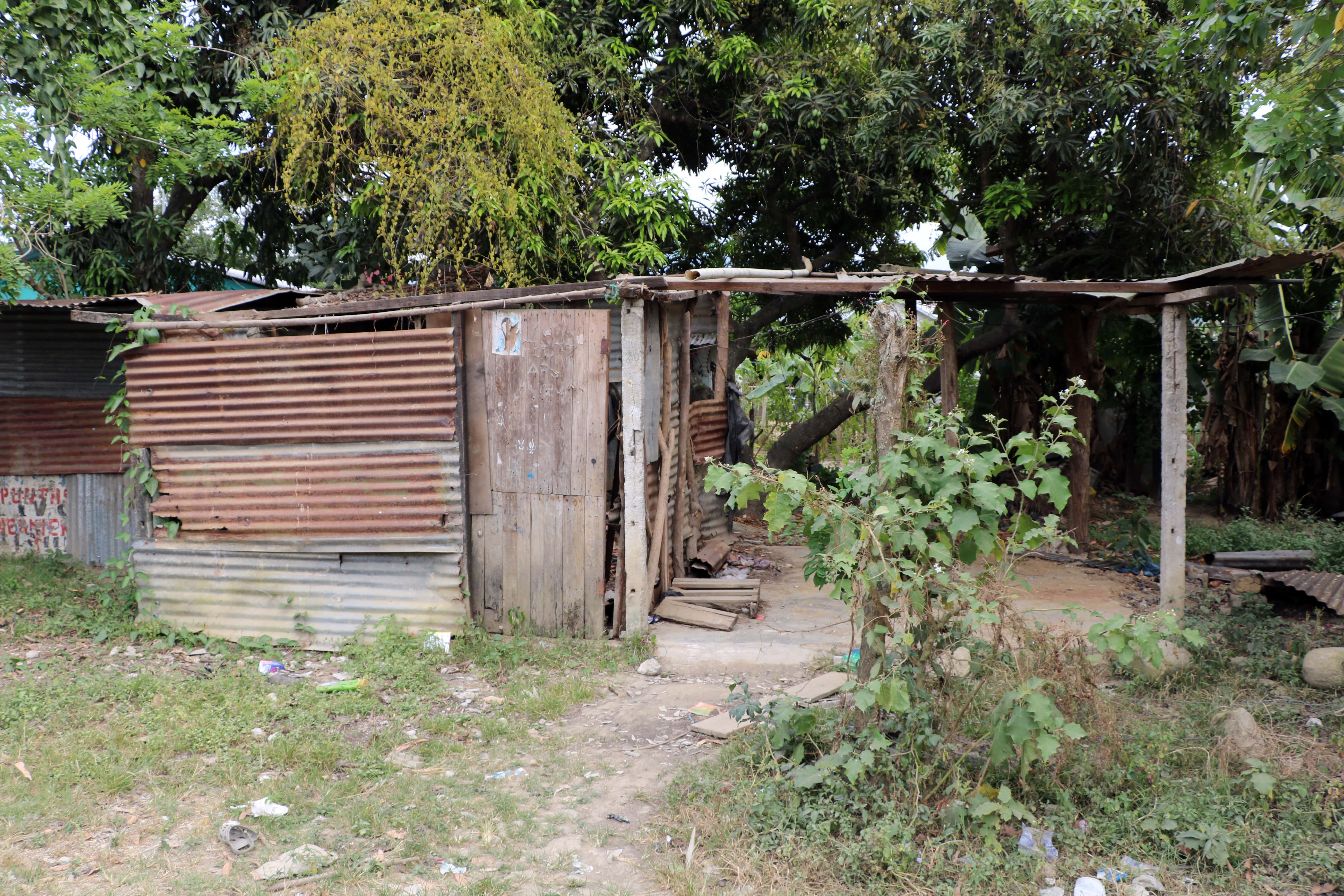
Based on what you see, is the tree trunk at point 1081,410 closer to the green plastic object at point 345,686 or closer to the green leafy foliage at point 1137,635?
the green leafy foliage at point 1137,635

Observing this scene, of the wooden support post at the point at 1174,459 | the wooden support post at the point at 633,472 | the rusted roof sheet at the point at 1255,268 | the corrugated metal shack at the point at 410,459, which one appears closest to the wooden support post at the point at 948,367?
the corrugated metal shack at the point at 410,459

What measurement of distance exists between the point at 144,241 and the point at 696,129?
6452mm

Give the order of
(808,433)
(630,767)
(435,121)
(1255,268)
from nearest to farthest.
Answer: (630,767)
(1255,268)
(435,121)
(808,433)

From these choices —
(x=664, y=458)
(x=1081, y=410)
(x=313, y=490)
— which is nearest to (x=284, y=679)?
(x=313, y=490)

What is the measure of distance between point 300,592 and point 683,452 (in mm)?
3170

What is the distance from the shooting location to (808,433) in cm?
1216

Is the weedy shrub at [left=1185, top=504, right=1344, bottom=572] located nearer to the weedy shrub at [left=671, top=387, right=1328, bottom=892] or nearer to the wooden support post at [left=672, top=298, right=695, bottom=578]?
the wooden support post at [left=672, top=298, right=695, bottom=578]

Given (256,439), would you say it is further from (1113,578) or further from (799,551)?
(1113,578)

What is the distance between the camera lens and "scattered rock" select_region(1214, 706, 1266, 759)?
13.6 feet

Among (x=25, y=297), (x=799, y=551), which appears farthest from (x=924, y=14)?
(x=25, y=297)

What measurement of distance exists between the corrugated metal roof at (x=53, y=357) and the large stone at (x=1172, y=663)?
8.28m

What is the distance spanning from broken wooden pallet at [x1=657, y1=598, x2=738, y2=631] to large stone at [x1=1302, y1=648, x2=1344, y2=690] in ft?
11.3

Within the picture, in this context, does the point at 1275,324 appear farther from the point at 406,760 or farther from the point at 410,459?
the point at 406,760

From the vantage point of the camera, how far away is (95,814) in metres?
3.94
